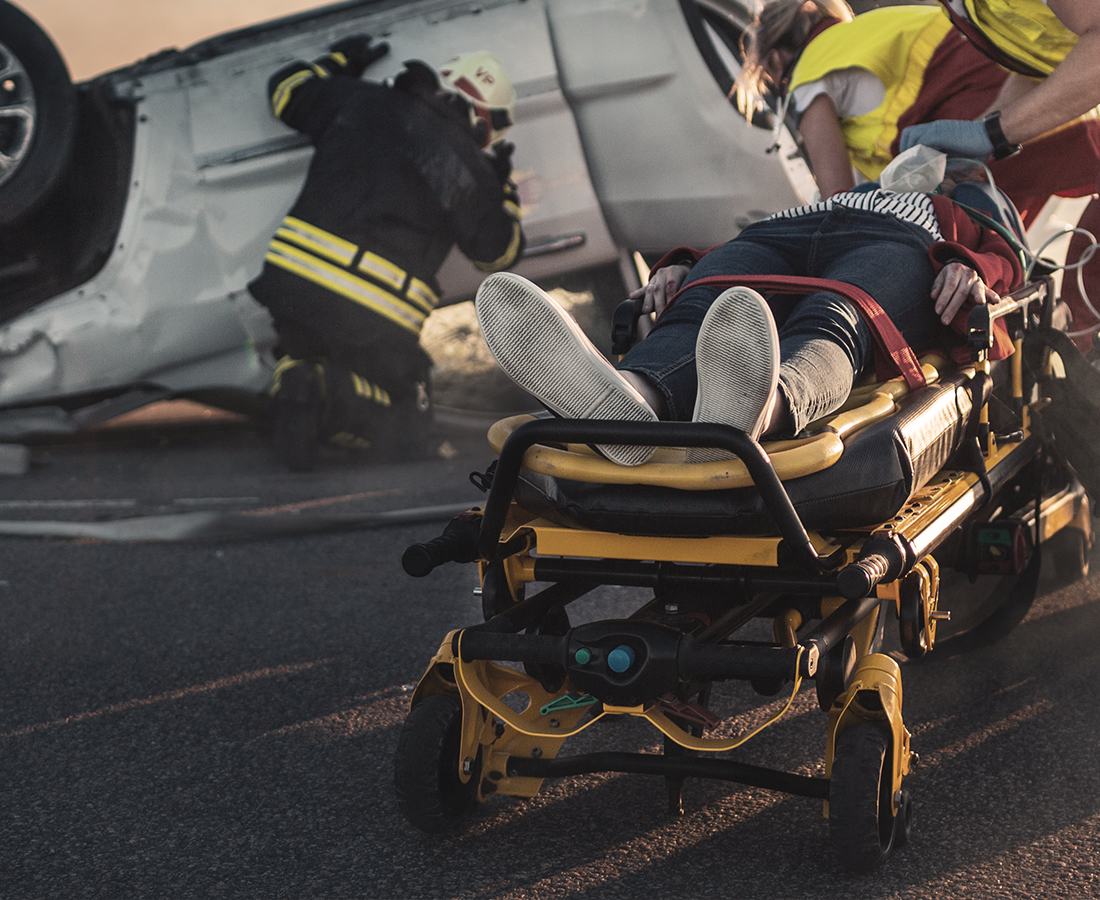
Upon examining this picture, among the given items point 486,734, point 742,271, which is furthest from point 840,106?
point 486,734

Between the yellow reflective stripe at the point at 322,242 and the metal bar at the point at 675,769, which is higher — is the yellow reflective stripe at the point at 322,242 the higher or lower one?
the lower one

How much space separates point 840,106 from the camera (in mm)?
3219

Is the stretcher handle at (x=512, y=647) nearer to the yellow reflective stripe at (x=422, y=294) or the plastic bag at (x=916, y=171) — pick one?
the plastic bag at (x=916, y=171)

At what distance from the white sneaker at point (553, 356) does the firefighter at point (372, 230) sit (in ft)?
12.4

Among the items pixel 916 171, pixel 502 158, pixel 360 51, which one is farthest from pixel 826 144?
pixel 360 51

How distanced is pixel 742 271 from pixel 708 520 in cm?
77

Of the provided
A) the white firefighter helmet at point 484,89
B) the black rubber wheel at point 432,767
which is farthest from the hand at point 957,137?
the white firefighter helmet at point 484,89

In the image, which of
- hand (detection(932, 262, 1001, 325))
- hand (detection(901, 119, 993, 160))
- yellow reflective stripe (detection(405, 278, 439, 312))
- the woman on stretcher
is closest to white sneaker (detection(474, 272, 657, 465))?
the woman on stretcher

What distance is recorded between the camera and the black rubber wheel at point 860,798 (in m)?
1.65

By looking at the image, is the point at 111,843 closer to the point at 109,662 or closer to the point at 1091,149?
the point at 109,662

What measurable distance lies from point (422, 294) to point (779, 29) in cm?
271

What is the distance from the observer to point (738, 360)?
62.2 inches

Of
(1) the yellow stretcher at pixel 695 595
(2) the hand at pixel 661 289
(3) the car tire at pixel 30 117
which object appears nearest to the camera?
(1) the yellow stretcher at pixel 695 595

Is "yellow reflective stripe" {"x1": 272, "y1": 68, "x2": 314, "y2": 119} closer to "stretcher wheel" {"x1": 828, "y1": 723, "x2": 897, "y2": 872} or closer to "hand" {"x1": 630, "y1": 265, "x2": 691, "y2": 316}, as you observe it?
"hand" {"x1": 630, "y1": 265, "x2": 691, "y2": 316}
